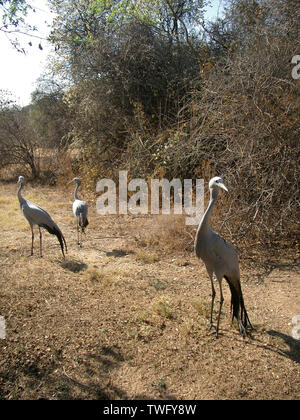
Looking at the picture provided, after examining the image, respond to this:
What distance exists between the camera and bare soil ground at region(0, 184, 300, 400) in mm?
2760

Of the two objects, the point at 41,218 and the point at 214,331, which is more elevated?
the point at 41,218

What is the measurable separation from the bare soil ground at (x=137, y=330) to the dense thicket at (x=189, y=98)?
132cm

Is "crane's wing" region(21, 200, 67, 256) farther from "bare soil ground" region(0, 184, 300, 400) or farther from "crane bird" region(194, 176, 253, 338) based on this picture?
→ "crane bird" region(194, 176, 253, 338)

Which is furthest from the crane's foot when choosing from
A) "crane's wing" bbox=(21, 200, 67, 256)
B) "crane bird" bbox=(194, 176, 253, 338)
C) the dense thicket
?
"crane's wing" bbox=(21, 200, 67, 256)

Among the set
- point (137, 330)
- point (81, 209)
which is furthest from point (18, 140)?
point (137, 330)

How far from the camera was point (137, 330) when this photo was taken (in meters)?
3.51

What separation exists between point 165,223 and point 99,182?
392cm

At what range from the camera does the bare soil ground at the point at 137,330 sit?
2760 mm

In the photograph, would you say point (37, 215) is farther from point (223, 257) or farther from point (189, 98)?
point (189, 98)

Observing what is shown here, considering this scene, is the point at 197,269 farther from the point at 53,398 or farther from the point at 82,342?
the point at 53,398

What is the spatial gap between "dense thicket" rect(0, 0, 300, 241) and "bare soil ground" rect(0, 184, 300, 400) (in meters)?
1.32

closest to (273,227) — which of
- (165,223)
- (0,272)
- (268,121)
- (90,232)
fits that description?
(268,121)

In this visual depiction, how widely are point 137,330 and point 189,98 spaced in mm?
6003

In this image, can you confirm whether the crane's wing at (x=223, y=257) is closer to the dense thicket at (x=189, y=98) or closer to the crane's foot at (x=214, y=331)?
the crane's foot at (x=214, y=331)
